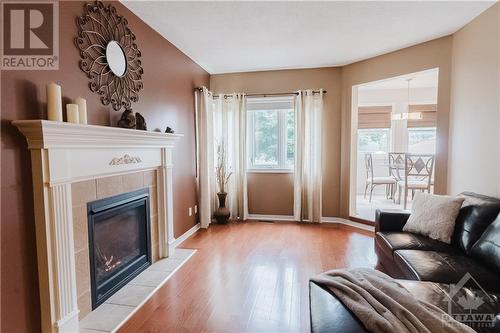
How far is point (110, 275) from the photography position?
7.56 feet

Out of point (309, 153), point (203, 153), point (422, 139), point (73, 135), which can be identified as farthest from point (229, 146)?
point (422, 139)

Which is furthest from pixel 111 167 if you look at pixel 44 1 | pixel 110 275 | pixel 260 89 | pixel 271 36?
pixel 260 89

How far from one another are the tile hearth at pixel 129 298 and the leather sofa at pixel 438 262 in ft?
4.85

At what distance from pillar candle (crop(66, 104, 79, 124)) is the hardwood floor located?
148 cm

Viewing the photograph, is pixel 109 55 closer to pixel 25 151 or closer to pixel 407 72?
pixel 25 151

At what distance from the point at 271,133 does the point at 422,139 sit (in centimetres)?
387

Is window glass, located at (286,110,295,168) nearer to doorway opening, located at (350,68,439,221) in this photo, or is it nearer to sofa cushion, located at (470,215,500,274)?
doorway opening, located at (350,68,439,221)

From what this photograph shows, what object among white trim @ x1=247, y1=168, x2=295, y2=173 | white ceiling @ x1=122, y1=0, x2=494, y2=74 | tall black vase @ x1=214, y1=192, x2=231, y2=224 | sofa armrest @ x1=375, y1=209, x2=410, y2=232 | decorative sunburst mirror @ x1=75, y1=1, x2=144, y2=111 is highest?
white ceiling @ x1=122, y1=0, x2=494, y2=74

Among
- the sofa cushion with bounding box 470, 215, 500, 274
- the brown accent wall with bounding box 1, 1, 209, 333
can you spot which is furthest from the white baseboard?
the brown accent wall with bounding box 1, 1, 209, 333

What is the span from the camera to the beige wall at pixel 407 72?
3.19 m

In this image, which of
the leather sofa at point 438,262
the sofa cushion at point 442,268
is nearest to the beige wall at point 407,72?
the leather sofa at point 438,262

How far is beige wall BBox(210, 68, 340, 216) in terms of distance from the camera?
14.4 feet

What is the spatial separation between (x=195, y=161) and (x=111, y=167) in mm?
→ 1968

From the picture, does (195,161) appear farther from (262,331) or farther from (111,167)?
(262,331)
